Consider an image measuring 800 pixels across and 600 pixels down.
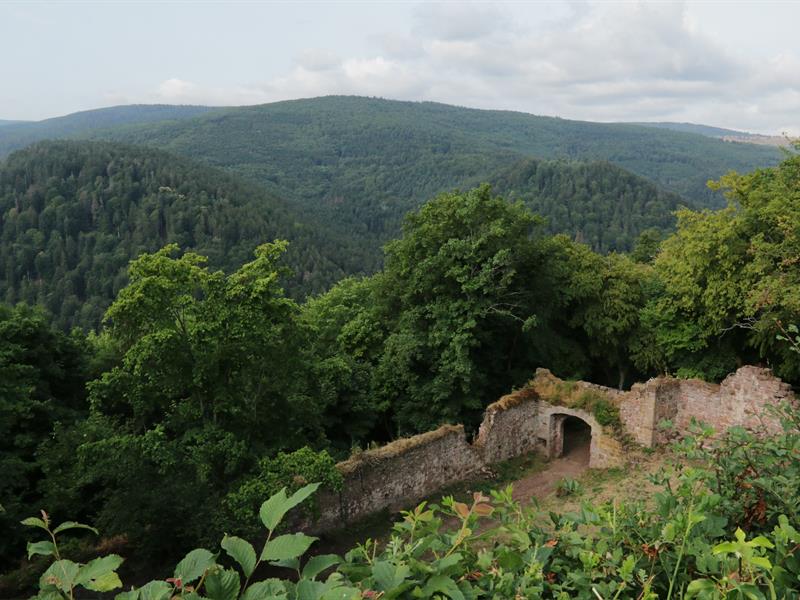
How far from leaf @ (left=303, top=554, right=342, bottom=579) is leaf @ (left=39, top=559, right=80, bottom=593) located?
0.82 meters

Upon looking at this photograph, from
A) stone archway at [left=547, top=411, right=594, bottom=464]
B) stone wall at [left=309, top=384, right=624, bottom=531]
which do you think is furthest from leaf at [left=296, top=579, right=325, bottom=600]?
stone archway at [left=547, top=411, right=594, bottom=464]

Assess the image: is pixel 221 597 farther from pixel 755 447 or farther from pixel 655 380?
pixel 655 380

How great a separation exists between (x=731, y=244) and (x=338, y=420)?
39.6 feet

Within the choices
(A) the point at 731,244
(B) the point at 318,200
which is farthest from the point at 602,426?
(B) the point at 318,200

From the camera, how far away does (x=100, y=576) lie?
2.10 metres

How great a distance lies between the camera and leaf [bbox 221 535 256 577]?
7.04 ft

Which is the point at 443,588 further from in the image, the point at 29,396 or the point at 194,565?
the point at 29,396

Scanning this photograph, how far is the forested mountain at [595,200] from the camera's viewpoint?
112250 millimetres

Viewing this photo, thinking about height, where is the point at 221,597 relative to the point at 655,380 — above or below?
above

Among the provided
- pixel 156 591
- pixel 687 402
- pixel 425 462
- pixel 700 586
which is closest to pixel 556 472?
pixel 687 402

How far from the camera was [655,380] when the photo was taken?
15406 mm

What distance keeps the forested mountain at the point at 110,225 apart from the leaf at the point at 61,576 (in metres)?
80.0

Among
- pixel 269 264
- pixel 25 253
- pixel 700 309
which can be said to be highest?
pixel 269 264

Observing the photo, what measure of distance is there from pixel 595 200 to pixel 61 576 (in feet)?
430
